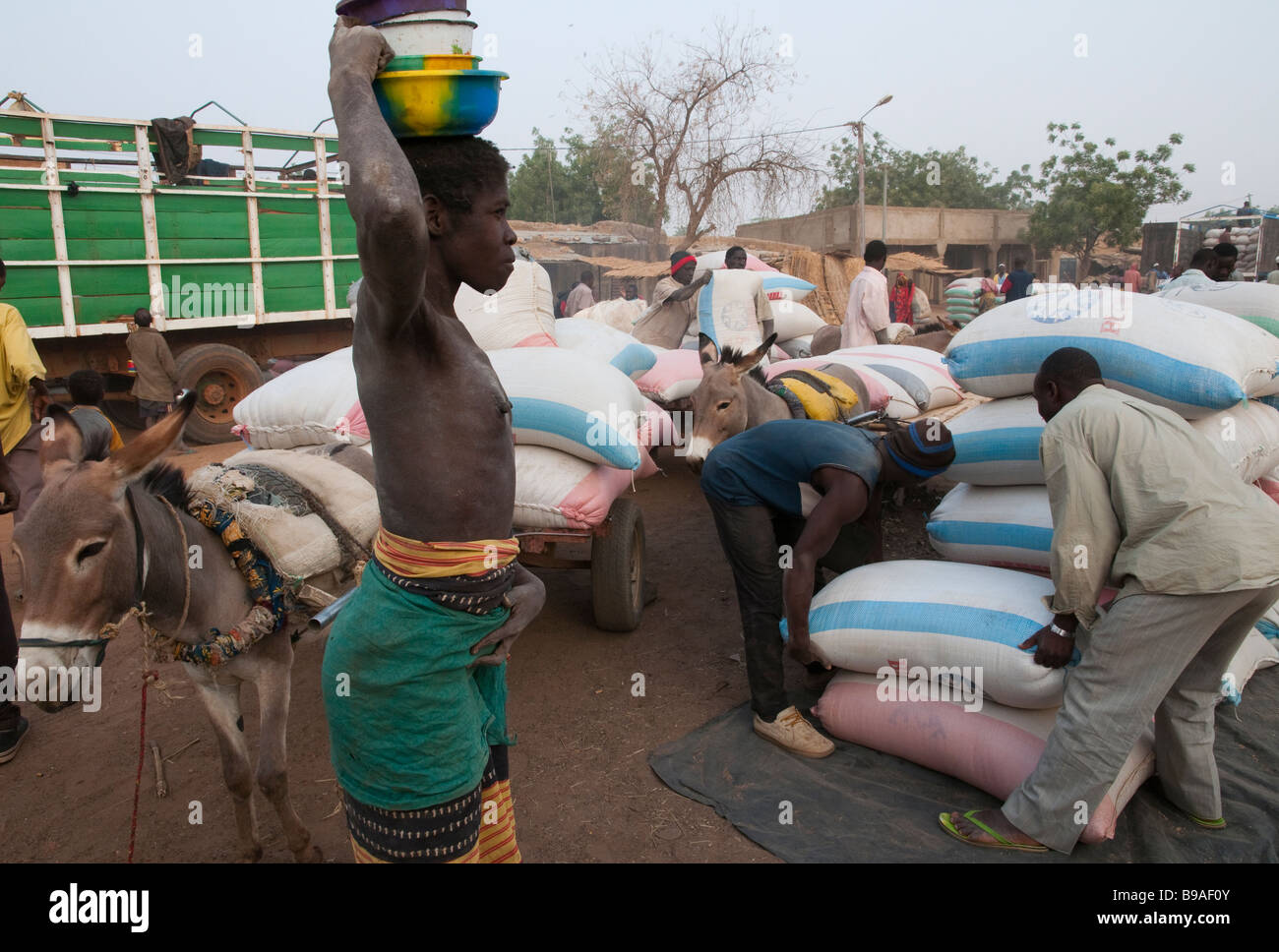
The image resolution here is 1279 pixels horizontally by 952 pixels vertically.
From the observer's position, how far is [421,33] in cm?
147

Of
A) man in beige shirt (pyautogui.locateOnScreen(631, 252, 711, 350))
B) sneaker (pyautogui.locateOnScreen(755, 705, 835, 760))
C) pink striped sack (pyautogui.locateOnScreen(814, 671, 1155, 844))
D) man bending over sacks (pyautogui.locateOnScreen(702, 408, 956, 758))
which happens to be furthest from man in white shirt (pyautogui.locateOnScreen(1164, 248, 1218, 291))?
sneaker (pyautogui.locateOnScreen(755, 705, 835, 760))

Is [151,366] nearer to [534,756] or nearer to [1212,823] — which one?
[534,756]

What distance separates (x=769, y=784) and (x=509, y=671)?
5.34 ft

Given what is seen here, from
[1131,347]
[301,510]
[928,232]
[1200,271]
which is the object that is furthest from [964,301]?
[928,232]

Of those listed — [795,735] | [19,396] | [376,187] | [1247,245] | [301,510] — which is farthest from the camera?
[1247,245]

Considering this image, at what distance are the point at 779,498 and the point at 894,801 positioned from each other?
131 cm

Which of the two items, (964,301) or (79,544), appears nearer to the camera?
(79,544)

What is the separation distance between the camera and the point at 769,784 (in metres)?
3.40

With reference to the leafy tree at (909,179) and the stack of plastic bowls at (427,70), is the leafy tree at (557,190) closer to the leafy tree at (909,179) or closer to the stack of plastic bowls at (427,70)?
the leafy tree at (909,179)

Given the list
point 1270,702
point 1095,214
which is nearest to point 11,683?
point 1270,702

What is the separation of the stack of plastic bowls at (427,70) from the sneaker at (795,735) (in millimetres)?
2886

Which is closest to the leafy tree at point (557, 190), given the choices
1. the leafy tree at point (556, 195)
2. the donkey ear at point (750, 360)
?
the leafy tree at point (556, 195)

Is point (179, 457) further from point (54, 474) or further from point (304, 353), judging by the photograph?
point (54, 474)

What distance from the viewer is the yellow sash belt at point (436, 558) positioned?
65.1 inches
